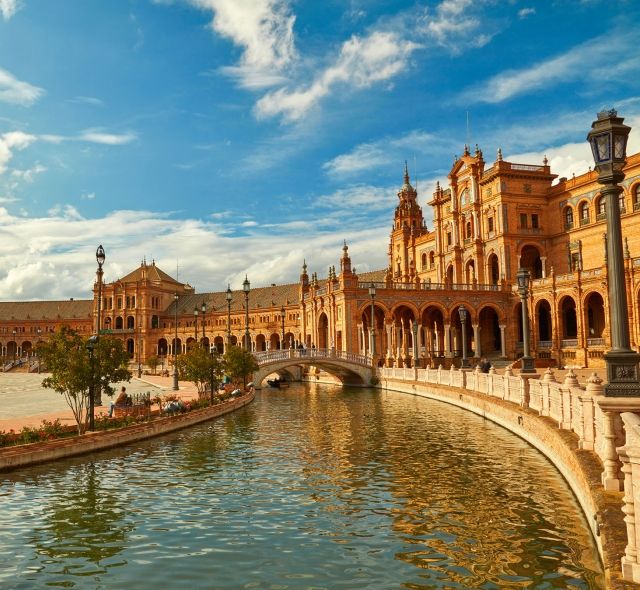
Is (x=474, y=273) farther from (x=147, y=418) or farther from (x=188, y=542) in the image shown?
(x=188, y=542)

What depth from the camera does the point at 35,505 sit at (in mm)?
14016

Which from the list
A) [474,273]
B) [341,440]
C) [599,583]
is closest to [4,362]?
[474,273]

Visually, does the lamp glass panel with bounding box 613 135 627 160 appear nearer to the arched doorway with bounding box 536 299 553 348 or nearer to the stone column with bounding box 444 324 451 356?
the arched doorway with bounding box 536 299 553 348

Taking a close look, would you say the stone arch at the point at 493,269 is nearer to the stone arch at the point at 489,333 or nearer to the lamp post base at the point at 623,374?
the stone arch at the point at 489,333

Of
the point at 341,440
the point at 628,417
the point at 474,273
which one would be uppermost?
the point at 474,273

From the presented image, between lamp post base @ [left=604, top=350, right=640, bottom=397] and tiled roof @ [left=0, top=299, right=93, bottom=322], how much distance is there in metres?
132

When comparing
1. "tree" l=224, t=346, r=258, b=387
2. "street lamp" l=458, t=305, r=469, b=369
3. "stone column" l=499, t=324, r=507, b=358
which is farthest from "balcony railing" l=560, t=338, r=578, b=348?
"tree" l=224, t=346, r=258, b=387

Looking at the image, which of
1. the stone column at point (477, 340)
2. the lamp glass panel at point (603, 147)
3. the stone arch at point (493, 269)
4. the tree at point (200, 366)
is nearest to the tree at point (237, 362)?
the tree at point (200, 366)

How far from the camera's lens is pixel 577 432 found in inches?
A: 588

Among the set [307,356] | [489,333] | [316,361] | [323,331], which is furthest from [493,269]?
[307,356]

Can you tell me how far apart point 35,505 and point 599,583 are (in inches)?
461

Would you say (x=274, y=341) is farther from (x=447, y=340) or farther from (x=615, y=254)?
(x=615, y=254)

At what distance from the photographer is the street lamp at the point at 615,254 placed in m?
11.2

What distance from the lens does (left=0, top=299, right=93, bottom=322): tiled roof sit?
437 ft
